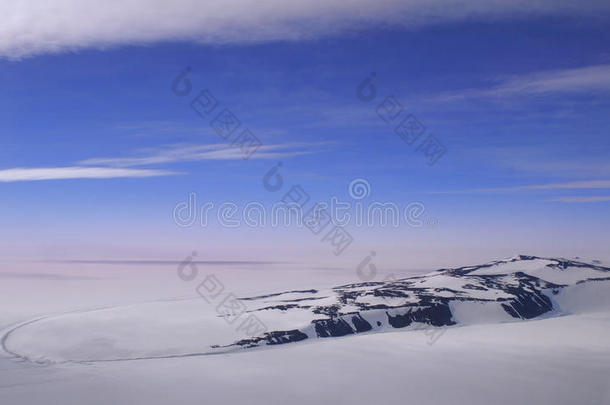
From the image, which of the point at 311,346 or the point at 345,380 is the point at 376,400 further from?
the point at 311,346

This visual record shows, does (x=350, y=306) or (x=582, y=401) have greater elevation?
(x=350, y=306)

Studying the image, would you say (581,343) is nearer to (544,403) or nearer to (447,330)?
(447,330)

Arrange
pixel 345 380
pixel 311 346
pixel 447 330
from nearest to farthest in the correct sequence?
pixel 345 380, pixel 311 346, pixel 447 330

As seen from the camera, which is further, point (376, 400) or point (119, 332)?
point (119, 332)

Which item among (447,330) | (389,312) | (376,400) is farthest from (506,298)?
(376,400)

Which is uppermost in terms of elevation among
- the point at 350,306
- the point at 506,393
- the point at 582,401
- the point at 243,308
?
the point at 243,308

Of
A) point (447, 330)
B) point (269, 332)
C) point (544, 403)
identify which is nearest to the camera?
point (544, 403)

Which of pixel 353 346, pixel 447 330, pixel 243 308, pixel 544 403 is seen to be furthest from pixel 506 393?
pixel 243 308
